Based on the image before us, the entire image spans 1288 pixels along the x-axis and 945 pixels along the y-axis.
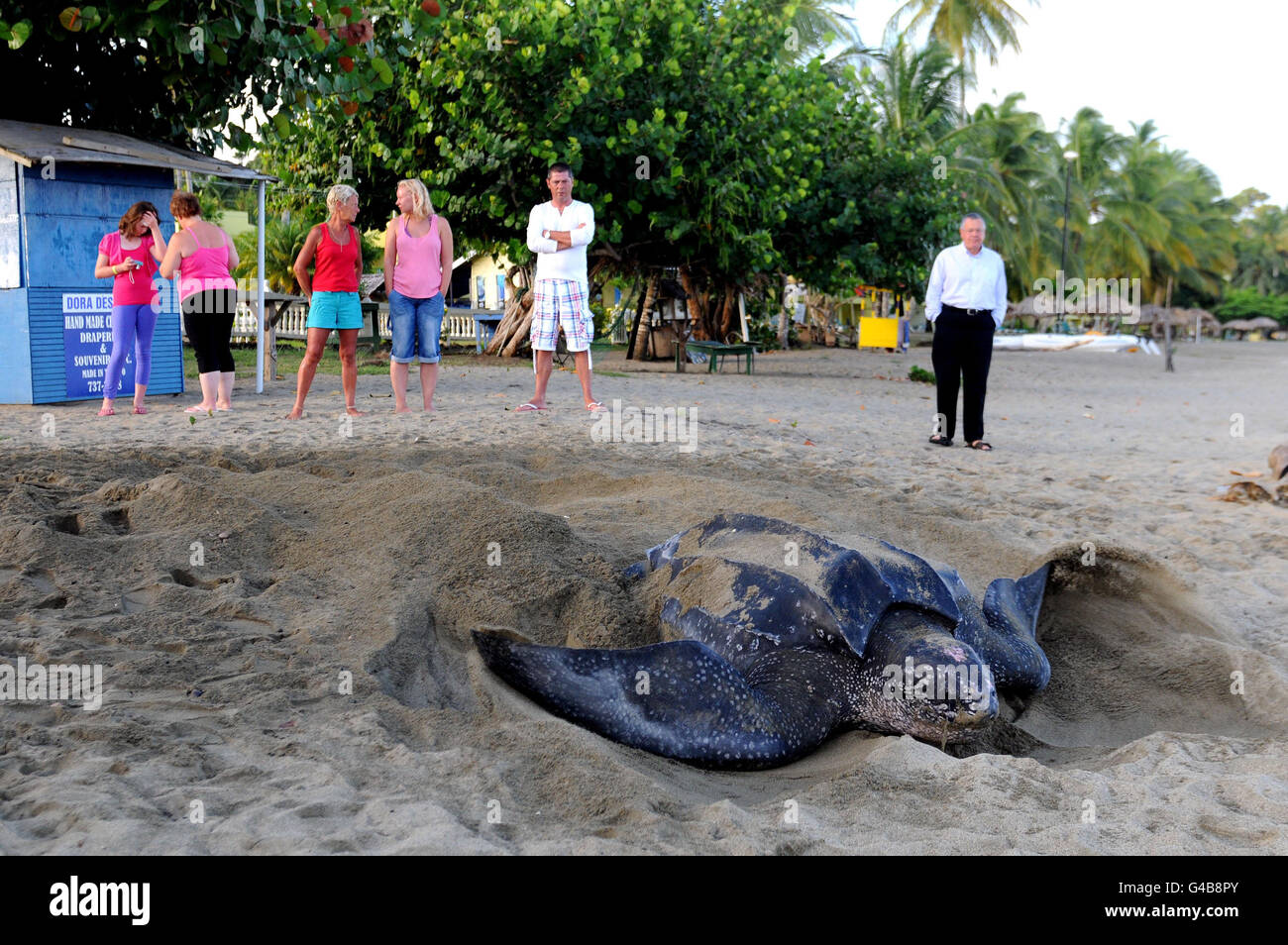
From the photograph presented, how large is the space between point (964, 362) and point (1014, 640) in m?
4.08

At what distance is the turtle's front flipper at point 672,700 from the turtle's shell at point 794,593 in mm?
156

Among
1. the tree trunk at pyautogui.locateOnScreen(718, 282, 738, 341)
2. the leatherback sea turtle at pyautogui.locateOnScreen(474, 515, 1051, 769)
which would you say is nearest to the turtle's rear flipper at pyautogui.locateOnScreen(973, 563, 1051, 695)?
the leatherback sea turtle at pyautogui.locateOnScreen(474, 515, 1051, 769)

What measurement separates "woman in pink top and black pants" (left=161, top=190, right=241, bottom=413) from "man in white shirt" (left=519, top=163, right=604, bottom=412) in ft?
6.83

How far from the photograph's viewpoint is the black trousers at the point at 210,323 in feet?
22.4

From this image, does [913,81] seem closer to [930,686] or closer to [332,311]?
[332,311]

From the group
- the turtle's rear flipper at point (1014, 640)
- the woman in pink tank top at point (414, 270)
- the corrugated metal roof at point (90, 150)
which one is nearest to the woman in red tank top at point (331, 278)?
the woman in pink tank top at point (414, 270)

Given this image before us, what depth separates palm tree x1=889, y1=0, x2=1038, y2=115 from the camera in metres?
31.7

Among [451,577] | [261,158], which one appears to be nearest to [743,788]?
[451,577]

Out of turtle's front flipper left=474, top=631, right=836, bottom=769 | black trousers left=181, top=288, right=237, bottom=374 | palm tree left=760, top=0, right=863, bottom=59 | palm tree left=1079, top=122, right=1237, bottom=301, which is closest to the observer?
turtle's front flipper left=474, top=631, right=836, bottom=769

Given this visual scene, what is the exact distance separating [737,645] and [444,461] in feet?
8.80

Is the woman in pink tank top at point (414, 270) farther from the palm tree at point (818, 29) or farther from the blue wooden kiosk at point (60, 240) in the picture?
the palm tree at point (818, 29)

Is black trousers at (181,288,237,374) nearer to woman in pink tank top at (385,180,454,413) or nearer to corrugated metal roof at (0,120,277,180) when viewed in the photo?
woman in pink tank top at (385,180,454,413)

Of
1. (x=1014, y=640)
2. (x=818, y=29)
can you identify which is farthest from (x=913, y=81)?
(x=1014, y=640)

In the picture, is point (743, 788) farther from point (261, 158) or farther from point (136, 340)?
point (261, 158)
